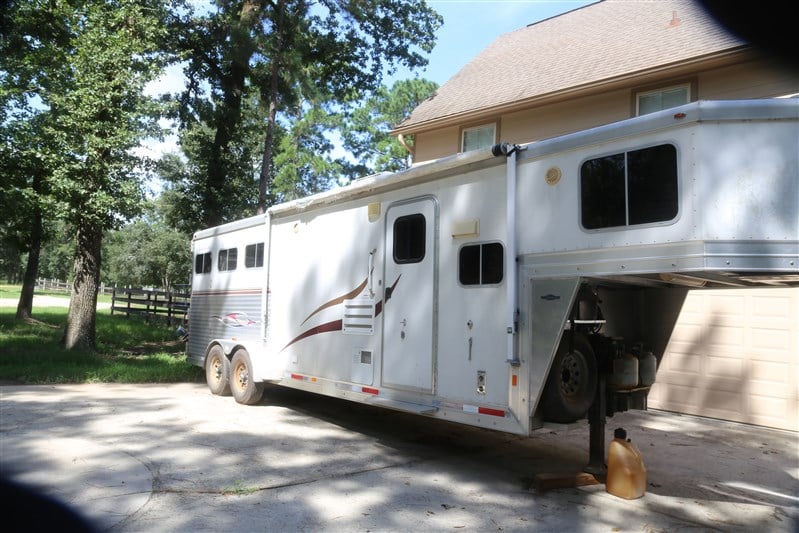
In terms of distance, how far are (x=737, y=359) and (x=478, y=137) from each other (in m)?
6.92

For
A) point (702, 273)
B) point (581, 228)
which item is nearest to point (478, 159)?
point (581, 228)

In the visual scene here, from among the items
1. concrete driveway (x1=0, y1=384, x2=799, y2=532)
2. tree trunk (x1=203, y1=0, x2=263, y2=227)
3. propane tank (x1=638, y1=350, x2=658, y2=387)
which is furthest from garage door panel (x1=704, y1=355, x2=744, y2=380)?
tree trunk (x1=203, y1=0, x2=263, y2=227)

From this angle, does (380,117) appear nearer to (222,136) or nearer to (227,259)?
(222,136)

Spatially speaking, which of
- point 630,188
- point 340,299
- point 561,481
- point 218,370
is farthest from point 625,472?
point 218,370

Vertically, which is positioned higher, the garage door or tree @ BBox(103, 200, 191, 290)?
tree @ BBox(103, 200, 191, 290)

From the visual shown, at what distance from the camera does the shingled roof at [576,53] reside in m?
10.4

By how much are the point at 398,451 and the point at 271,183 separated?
30.1m

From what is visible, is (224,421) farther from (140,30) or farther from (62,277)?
(62,277)

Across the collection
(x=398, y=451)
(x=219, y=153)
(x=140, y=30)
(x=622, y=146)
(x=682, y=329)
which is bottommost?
(x=398, y=451)

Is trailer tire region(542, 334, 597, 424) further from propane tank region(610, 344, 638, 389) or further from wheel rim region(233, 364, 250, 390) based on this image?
wheel rim region(233, 364, 250, 390)

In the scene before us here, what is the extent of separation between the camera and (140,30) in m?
12.8

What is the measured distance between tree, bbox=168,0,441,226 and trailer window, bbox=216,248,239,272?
6364 millimetres

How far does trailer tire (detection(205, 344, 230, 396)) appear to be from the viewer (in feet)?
30.9

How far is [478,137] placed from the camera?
13.0 metres
